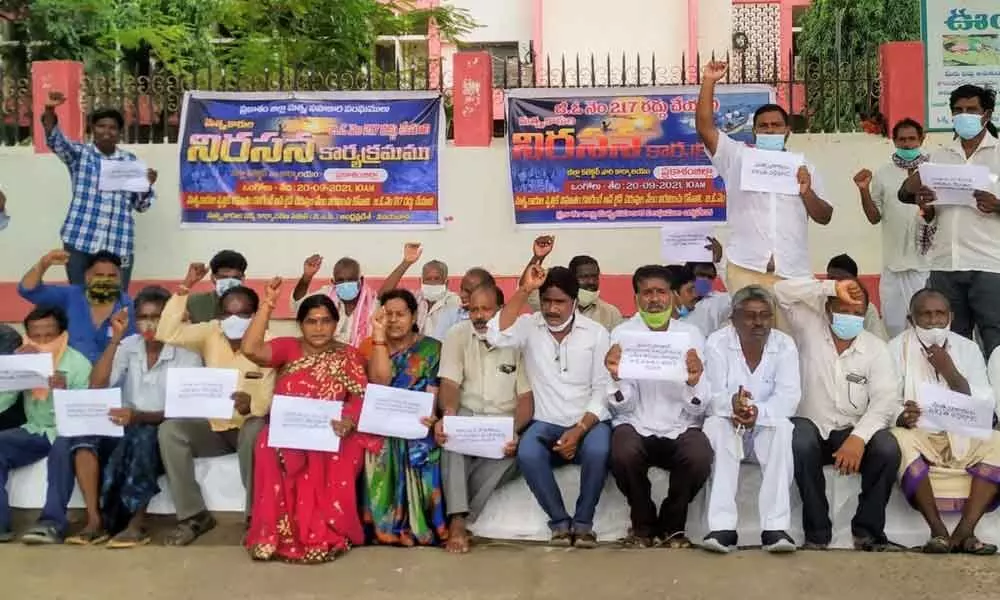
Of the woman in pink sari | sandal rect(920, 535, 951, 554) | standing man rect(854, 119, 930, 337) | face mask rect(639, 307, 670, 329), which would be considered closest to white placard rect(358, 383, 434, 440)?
the woman in pink sari

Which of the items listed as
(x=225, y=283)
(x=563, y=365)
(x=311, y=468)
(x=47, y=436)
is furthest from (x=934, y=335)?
(x=47, y=436)

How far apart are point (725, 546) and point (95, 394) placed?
3202mm

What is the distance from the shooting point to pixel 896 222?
233 inches

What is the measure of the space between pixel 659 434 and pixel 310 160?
15.8 feet

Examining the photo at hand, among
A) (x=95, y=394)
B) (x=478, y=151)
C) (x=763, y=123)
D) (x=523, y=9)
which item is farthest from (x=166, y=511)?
(x=523, y=9)

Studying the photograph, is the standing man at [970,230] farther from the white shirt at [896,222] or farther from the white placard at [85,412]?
the white placard at [85,412]

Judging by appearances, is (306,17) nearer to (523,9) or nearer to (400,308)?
(523,9)

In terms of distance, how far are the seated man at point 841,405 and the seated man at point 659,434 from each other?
1.63 feet

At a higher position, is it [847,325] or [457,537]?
[847,325]

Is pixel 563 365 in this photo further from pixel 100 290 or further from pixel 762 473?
pixel 100 290

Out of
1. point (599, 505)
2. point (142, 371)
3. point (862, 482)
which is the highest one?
point (142, 371)

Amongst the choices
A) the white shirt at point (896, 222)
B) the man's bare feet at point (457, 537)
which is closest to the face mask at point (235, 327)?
the man's bare feet at point (457, 537)

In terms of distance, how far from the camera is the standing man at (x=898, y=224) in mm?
5824

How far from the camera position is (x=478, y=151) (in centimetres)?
836
